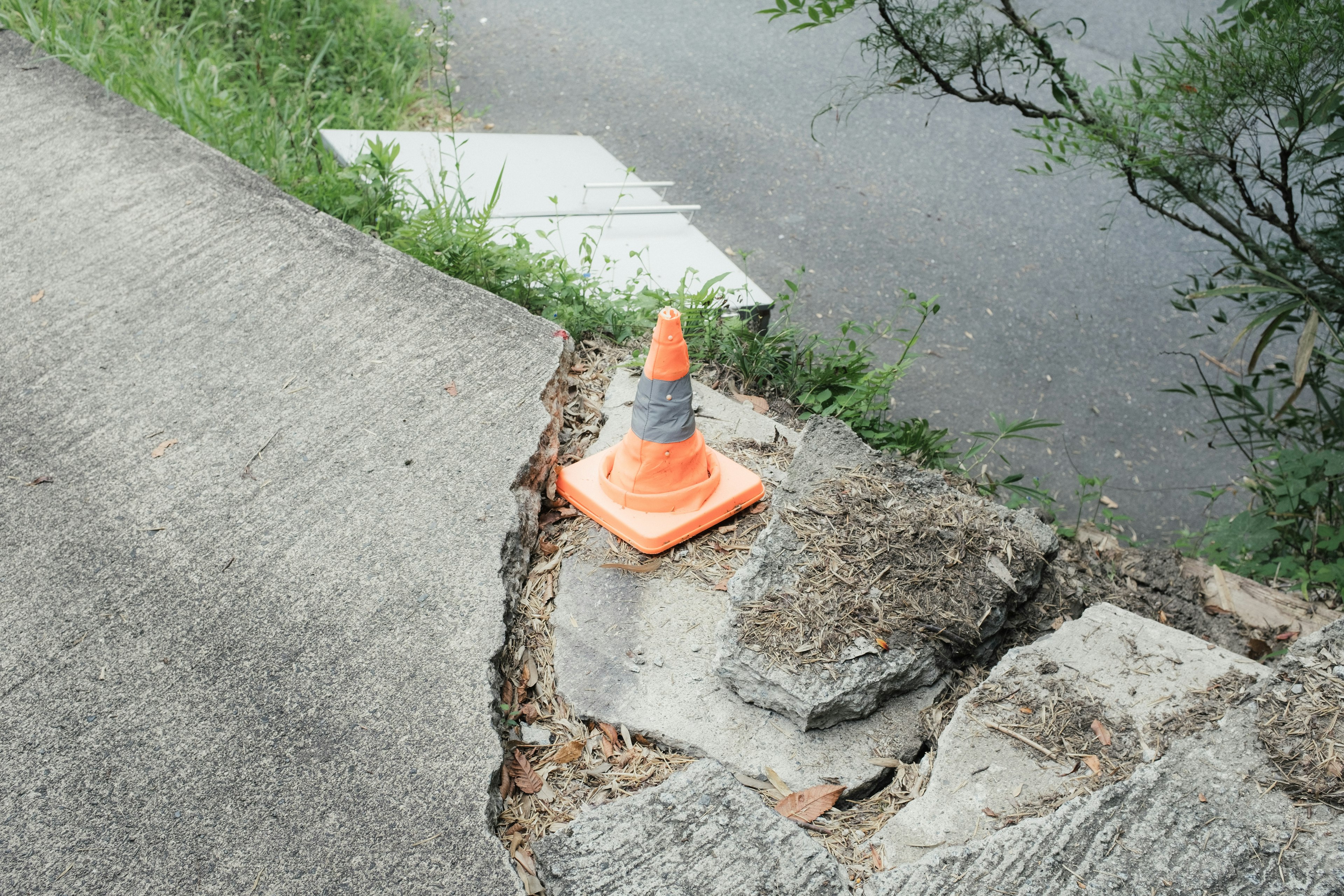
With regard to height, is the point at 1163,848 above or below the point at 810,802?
above

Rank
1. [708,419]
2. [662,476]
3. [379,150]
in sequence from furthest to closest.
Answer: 1. [379,150]
2. [708,419]
3. [662,476]

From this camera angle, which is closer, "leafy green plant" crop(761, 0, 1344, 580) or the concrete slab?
"leafy green plant" crop(761, 0, 1344, 580)

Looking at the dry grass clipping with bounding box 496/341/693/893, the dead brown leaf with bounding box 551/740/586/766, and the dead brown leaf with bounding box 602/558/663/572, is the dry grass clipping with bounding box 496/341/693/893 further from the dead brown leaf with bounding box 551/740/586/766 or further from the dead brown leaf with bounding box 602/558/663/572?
the dead brown leaf with bounding box 602/558/663/572

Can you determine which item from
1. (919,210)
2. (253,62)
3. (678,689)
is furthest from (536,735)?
(253,62)

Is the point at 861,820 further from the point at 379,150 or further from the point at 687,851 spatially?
the point at 379,150

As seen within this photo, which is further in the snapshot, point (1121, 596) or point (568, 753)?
point (1121, 596)

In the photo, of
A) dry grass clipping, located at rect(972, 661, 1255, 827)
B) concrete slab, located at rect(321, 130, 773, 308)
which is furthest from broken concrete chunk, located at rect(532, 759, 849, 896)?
concrete slab, located at rect(321, 130, 773, 308)

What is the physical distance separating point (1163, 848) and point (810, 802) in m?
0.65

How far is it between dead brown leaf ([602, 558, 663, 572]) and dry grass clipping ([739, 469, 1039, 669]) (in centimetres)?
37

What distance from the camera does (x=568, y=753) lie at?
6.77ft

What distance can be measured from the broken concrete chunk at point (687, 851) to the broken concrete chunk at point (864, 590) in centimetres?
30

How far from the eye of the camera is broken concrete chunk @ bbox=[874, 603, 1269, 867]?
6.11ft

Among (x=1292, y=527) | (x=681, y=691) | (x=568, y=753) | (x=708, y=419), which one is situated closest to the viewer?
(x=568, y=753)

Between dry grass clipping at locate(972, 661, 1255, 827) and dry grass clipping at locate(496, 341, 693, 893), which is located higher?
dry grass clipping at locate(972, 661, 1255, 827)
